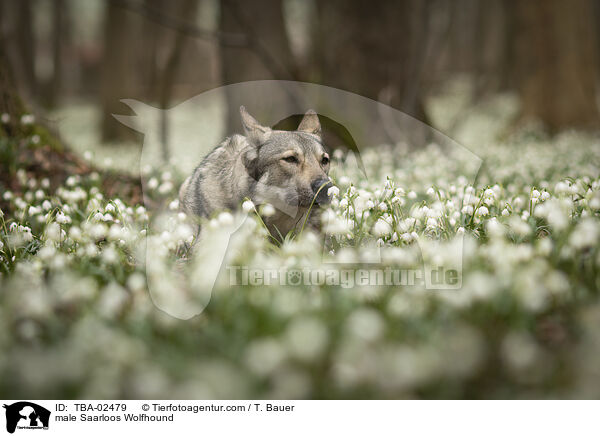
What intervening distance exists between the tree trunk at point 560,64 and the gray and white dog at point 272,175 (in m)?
9.83

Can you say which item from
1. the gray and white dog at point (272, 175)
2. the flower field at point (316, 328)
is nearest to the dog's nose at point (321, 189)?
the gray and white dog at point (272, 175)

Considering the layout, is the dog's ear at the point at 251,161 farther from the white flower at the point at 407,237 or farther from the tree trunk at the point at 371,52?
the tree trunk at the point at 371,52

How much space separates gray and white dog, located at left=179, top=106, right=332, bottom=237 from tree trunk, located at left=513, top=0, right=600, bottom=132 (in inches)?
387

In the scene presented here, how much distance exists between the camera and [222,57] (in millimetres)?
11047

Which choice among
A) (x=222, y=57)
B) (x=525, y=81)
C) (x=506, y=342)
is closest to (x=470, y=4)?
(x=525, y=81)

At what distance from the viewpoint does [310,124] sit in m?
4.96

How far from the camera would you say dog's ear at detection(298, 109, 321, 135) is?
16.2ft

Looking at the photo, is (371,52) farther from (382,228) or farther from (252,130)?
(382,228)

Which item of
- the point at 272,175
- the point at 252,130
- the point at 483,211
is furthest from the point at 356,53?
the point at 483,211

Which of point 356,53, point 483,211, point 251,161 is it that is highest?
point 356,53

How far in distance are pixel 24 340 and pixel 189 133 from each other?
18451 mm

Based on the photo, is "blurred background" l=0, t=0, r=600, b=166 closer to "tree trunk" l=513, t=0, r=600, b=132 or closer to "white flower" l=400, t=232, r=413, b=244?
"tree trunk" l=513, t=0, r=600, b=132
